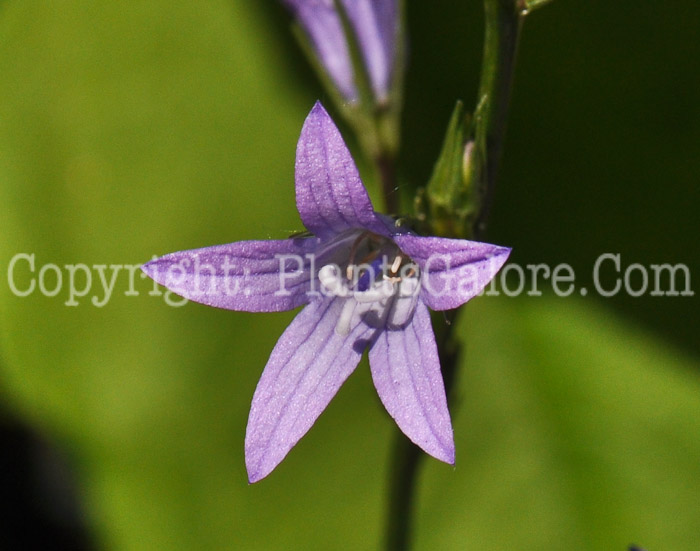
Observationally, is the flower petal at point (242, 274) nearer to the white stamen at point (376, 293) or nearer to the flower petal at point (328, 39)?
the white stamen at point (376, 293)

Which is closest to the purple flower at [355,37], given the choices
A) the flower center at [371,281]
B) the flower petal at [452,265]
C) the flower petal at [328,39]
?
the flower petal at [328,39]

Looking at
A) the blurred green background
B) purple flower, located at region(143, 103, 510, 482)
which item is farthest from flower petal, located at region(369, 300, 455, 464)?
the blurred green background

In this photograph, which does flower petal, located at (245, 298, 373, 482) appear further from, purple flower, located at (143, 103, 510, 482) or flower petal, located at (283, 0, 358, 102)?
flower petal, located at (283, 0, 358, 102)

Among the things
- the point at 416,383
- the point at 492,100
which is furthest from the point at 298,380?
the point at 492,100

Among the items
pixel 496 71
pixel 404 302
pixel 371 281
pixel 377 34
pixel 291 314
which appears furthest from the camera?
pixel 291 314

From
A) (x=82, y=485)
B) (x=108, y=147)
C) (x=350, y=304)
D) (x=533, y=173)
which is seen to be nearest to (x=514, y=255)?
(x=533, y=173)

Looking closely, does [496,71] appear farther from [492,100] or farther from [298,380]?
[298,380]

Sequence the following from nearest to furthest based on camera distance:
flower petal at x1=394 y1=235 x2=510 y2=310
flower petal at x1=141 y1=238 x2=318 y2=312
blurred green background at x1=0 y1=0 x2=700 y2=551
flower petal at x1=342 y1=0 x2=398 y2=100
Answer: flower petal at x1=394 y1=235 x2=510 y2=310 → flower petal at x1=141 y1=238 x2=318 y2=312 → flower petal at x1=342 y1=0 x2=398 y2=100 → blurred green background at x1=0 y1=0 x2=700 y2=551
